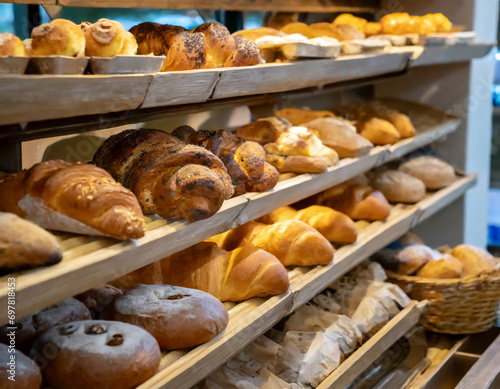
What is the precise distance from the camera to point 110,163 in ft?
5.38

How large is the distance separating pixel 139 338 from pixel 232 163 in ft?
2.24

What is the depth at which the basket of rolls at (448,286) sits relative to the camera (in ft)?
8.84

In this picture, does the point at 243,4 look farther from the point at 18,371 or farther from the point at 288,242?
the point at 18,371

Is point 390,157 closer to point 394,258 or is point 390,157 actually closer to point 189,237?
point 394,258

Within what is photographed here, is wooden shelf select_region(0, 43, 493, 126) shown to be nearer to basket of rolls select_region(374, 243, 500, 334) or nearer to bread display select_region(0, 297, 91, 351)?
bread display select_region(0, 297, 91, 351)

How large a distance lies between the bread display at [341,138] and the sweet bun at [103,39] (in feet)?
4.27

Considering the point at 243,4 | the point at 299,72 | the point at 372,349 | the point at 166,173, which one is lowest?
the point at 372,349

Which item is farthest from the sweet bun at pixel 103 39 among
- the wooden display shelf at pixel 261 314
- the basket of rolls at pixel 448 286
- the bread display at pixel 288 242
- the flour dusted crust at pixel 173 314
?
the basket of rolls at pixel 448 286

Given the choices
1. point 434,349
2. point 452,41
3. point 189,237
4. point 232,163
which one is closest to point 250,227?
point 232,163

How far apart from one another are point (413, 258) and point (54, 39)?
6.90ft

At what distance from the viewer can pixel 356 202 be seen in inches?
107

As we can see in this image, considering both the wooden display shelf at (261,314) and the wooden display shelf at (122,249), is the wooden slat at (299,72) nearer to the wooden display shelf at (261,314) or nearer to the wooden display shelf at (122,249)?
the wooden display shelf at (122,249)

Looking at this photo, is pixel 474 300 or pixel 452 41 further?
pixel 452 41

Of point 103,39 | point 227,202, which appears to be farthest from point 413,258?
point 103,39
